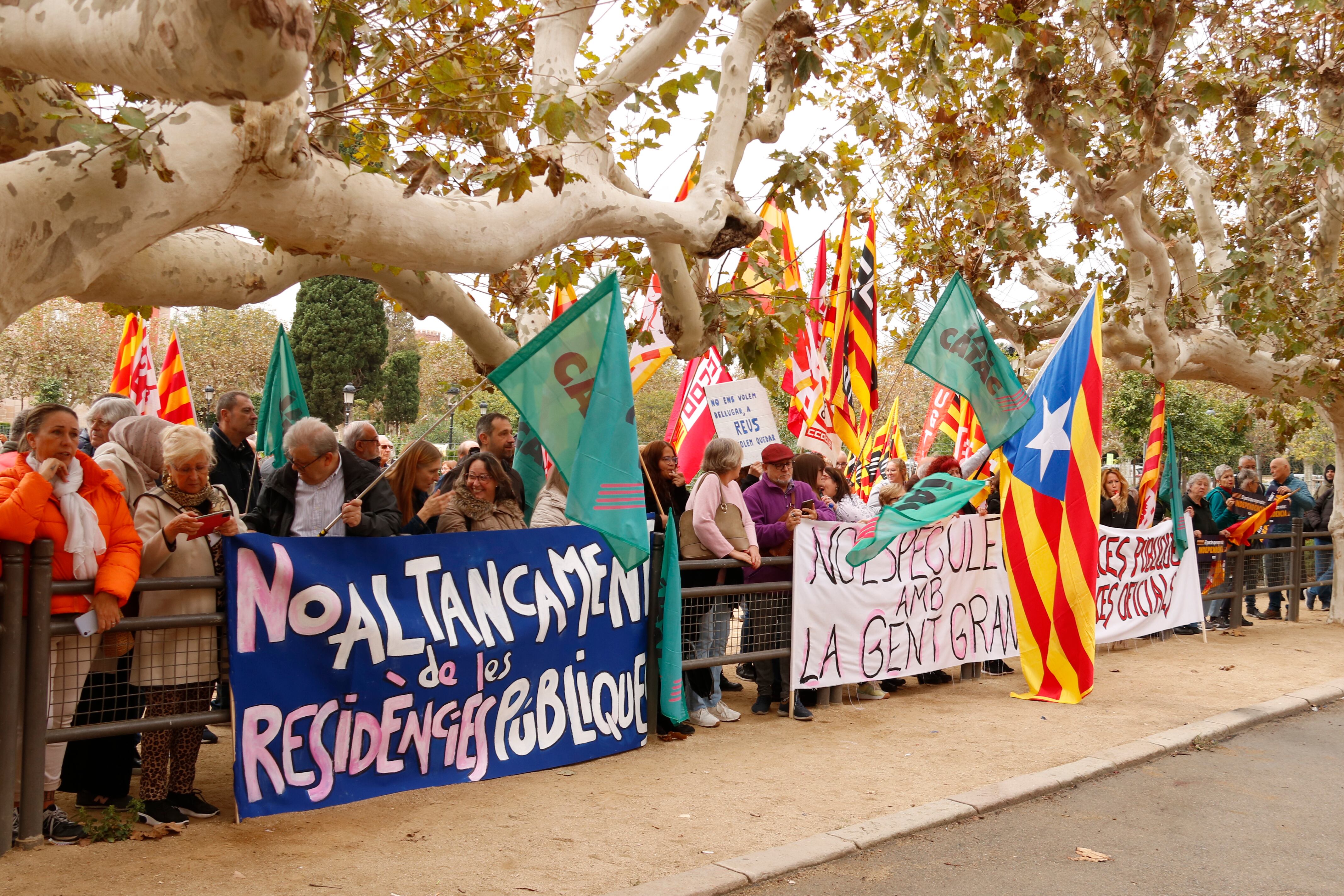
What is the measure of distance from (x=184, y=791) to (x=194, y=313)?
50.6 metres

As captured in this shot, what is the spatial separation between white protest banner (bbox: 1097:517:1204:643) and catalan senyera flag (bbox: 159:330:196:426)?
811cm

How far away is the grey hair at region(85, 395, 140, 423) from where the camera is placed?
6.25 meters

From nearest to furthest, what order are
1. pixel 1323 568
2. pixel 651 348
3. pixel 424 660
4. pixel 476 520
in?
1. pixel 424 660
2. pixel 476 520
3. pixel 651 348
4. pixel 1323 568

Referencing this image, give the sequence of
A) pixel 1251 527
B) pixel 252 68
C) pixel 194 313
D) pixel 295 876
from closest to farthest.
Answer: pixel 252 68
pixel 295 876
pixel 1251 527
pixel 194 313

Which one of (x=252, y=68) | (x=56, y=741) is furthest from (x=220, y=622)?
(x=252, y=68)

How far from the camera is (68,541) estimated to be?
167 inches

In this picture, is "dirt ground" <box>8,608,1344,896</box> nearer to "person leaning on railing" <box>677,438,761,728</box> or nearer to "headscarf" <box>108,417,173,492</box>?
"person leaning on railing" <box>677,438,761,728</box>

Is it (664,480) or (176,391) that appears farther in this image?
(176,391)

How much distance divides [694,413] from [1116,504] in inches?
173

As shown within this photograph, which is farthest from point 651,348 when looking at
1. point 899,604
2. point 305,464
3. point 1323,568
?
point 1323,568

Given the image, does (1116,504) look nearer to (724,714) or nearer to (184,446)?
(724,714)

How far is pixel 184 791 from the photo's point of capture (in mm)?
4754

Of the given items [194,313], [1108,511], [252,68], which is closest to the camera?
[252,68]

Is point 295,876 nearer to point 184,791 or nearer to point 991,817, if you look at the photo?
point 184,791
